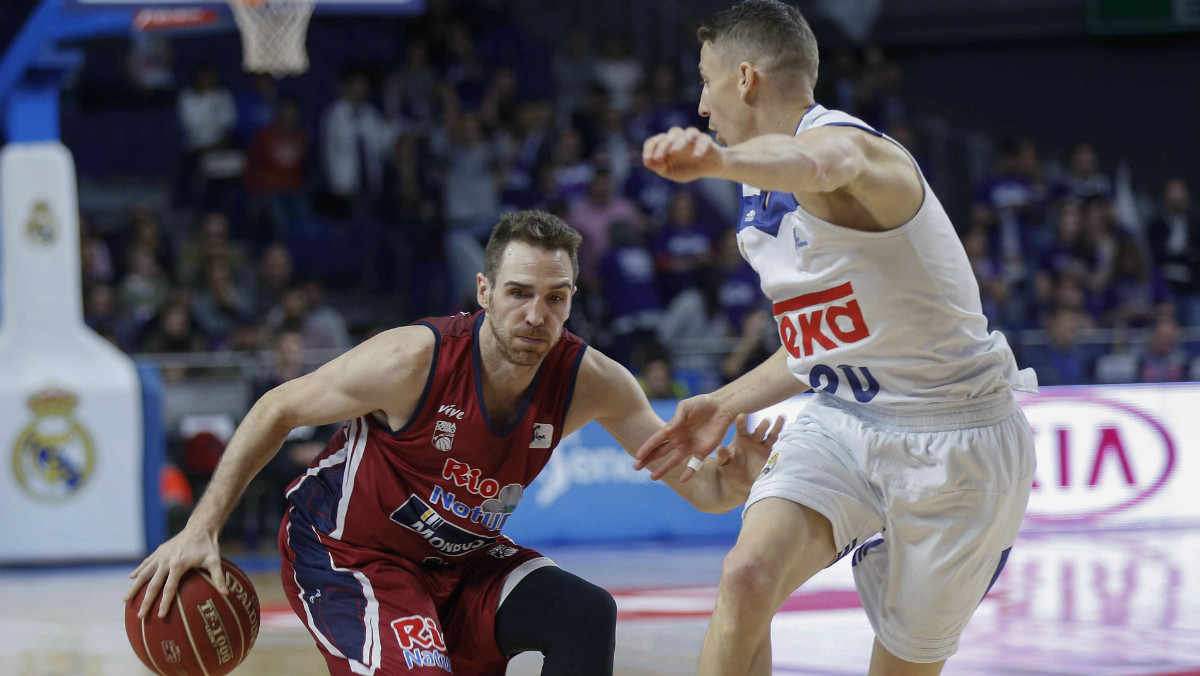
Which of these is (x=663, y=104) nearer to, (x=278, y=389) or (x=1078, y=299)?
(x=1078, y=299)

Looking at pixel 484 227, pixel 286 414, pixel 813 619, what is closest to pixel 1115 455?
pixel 813 619

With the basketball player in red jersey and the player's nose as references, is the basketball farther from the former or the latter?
the player's nose

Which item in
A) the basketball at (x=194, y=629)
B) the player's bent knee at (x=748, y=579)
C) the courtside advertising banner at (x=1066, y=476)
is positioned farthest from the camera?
the courtside advertising banner at (x=1066, y=476)

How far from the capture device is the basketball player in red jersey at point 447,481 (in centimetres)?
389

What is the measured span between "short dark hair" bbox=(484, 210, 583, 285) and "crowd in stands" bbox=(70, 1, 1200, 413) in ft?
19.1

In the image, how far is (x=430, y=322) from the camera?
4.17 metres

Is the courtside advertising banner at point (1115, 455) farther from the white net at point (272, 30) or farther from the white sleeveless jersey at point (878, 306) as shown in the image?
the white sleeveless jersey at point (878, 306)

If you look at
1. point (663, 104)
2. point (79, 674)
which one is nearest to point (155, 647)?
point (79, 674)

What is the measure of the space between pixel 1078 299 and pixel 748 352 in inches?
147

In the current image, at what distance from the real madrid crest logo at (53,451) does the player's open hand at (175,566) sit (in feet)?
17.4

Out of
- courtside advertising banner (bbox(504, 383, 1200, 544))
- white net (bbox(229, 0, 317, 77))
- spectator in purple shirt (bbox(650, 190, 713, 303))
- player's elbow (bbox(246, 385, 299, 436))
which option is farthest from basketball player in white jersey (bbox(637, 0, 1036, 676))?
spectator in purple shirt (bbox(650, 190, 713, 303))

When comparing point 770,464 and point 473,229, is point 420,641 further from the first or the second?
point 473,229

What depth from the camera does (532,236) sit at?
3961 mm

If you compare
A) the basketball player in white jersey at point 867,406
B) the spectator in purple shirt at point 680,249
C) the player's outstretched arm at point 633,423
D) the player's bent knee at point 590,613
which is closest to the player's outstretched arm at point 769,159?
the basketball player in white jersey at point 867,406
